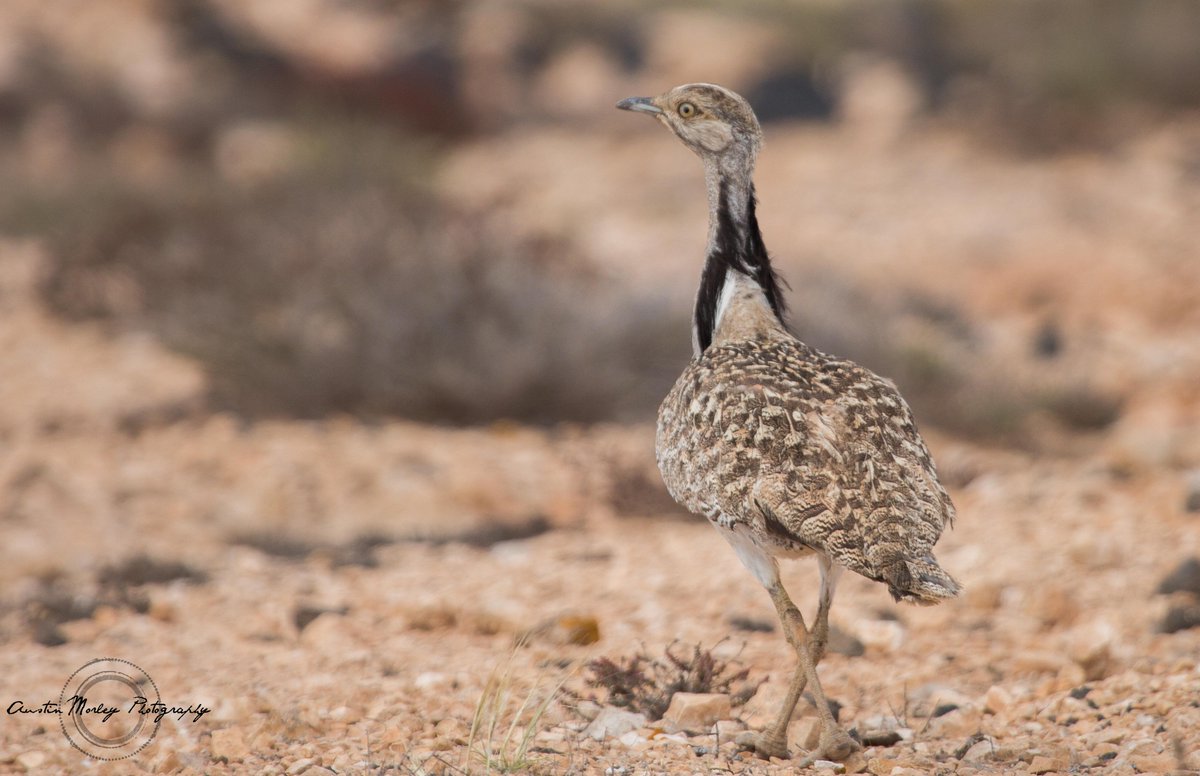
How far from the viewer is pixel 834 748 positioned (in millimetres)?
3459

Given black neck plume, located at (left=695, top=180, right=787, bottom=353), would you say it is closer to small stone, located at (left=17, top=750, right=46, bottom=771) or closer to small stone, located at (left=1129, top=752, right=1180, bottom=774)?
small stone, located at (left=1129, top=752, right=1180, bottom=774)

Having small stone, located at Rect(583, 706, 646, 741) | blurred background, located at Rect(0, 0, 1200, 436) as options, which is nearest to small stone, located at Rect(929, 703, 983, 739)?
small stone, located at Rect(583, 706, 646, 741)

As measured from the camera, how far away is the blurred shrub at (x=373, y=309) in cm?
788

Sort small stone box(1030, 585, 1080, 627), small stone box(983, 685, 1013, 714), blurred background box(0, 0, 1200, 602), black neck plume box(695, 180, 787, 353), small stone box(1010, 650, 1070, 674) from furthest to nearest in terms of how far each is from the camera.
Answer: blurred background box(0, 0, 1200, 602)
small stone box(1030, 585, 1080, 627)
black neck plume box(695, 180, 787, 353)
small stone box(1010, 650, 1070, 674)
small stone box(983, 685, 1013, 714)

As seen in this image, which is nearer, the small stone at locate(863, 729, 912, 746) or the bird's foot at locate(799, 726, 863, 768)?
the bird's foot at locate(799, 726, 863, 768)

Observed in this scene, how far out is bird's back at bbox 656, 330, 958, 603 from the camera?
3.21 m

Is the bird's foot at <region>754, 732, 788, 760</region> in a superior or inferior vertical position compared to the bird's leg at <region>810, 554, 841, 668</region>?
inferior

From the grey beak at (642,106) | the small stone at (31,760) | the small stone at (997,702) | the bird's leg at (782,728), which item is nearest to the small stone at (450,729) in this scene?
the bird's leg at (782,728)

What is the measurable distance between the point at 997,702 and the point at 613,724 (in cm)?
115

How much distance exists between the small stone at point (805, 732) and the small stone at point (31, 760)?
2.06 meters

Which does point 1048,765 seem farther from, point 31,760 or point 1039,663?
point 31,760

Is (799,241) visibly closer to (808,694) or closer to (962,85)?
(962,85)

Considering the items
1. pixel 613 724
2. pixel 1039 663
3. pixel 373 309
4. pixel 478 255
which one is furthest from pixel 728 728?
pixel 478 255

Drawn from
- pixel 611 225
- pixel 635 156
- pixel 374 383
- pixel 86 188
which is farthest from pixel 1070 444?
pixel 635 156
